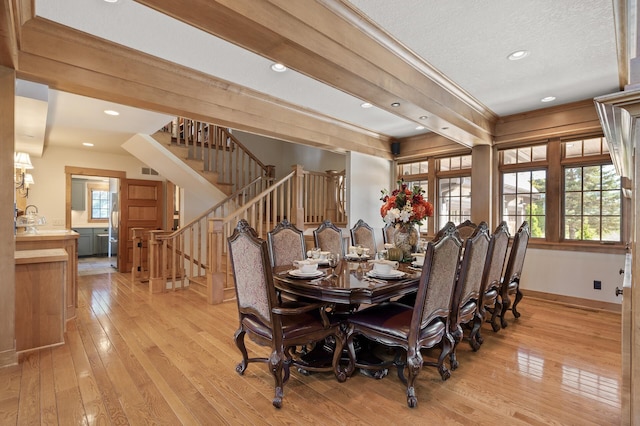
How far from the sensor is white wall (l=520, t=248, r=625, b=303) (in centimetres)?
398

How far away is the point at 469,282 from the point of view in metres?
2.52

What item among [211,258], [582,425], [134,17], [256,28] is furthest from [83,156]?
[582,425]

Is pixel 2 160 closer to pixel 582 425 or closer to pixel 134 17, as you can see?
pixel 134 17

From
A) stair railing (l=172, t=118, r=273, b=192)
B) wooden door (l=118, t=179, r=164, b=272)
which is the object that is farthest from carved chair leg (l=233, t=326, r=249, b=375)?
wooden door (l=118, t=179, r=164, b=272)

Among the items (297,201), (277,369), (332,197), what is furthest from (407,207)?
(332,197)

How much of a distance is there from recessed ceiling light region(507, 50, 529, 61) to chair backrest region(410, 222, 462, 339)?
186 cm

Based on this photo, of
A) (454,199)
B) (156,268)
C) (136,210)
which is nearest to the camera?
(156,268)

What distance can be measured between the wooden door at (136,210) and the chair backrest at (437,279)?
5.90 meters

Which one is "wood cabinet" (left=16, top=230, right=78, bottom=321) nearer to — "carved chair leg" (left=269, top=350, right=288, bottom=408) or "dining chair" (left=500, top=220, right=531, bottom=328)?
"carved chair leg" (left=269, top=350, right=288, bottom=408)

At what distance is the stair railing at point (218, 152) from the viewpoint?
564 cm

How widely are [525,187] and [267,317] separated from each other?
4.48 metres

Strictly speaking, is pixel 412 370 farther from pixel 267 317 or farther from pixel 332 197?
pixel 332 197

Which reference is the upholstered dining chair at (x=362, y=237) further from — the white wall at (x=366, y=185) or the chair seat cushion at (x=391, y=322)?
the chair seat cushion at (x=391, y=322)

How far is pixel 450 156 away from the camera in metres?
5.61
